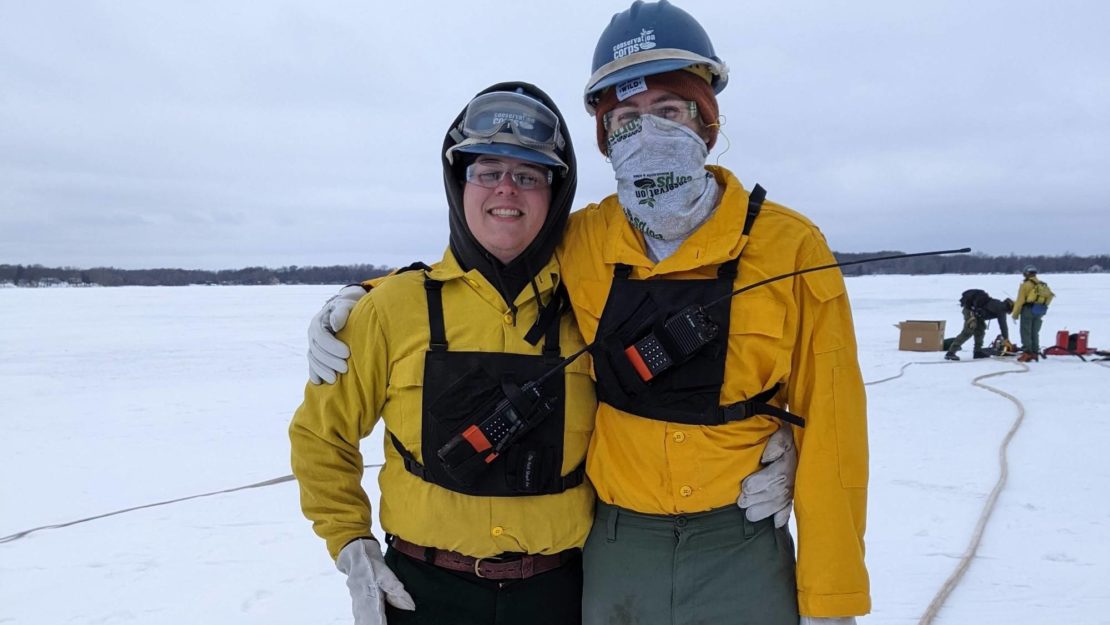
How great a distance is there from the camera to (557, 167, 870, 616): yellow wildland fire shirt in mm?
1673

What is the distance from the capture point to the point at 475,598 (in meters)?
1.88

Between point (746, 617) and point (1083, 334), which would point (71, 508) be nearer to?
point (746, 617)

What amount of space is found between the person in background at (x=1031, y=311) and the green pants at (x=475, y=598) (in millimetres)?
11985

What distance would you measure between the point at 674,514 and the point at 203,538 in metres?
3.41

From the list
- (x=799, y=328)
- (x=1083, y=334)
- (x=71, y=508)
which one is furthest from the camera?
(x=1083, y=334)

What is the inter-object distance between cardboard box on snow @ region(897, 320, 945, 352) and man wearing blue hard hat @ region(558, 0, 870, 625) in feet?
39.5

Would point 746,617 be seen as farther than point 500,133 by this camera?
No

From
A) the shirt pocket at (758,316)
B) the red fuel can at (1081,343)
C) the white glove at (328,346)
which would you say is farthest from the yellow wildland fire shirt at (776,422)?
the red fuel can at (1081,343)

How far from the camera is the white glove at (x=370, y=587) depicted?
1878 millimetres

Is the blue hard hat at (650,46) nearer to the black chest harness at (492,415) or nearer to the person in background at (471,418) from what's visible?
the person in background at (471,418)

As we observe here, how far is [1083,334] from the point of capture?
1134cm

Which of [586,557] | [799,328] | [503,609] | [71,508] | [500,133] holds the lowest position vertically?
[71,508]

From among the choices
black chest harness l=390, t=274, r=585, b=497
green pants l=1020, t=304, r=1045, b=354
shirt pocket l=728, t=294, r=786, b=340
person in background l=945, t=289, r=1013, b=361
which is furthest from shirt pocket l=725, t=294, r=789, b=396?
green pants l=1020, t=304, r=1045, b=354

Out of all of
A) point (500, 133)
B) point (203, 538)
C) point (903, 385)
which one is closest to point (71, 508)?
point (203, 538)
